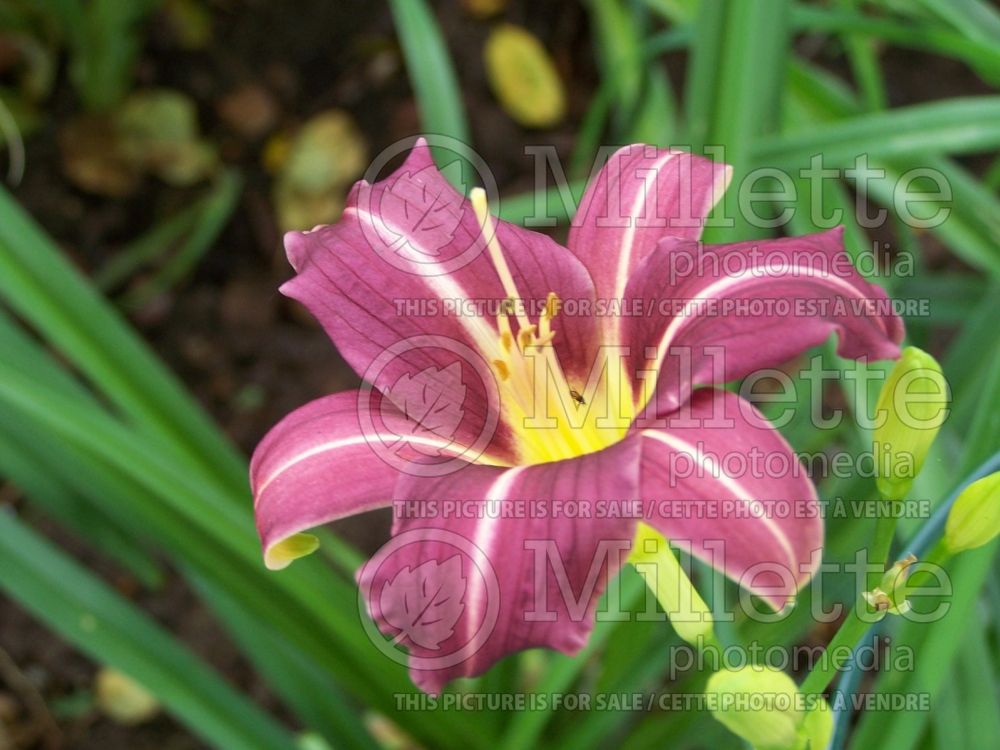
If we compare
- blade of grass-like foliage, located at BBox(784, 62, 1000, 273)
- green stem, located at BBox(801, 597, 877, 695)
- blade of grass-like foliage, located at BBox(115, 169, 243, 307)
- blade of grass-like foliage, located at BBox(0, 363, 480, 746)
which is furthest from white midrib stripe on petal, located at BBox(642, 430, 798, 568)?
blade of grass-like foliage, located at BBox(115, 169, 243, 307)

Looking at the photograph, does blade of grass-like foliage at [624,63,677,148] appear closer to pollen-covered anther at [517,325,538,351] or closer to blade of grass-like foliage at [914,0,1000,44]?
blade of grass-like foliage at [914,0,1000,44]

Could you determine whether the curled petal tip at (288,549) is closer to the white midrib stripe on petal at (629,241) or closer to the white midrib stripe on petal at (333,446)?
the white midrib stripe on petal at (333,446)

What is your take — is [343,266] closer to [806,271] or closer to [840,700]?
[806,271]

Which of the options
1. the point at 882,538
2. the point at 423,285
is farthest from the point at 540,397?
the point at 882,538

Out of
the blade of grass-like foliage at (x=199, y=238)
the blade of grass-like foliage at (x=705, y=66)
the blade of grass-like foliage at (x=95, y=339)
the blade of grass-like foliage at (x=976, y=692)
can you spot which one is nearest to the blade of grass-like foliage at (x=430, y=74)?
the blade of grass-like foliage at (x=705, y=66)

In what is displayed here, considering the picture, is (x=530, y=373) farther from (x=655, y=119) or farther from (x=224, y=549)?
(x=655, y=119)

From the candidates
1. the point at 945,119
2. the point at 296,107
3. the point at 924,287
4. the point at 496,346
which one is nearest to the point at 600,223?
the point at 496,346

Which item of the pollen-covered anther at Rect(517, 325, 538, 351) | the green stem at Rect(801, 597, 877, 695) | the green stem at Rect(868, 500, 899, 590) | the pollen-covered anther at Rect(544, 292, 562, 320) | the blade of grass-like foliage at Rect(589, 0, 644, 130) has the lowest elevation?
the blade of grass-like foliage at Rect(589, 0, 644, 130)

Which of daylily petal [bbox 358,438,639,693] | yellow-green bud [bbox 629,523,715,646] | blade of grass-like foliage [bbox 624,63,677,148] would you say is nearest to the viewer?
daylily petal [bbox 358,438,639,693]
